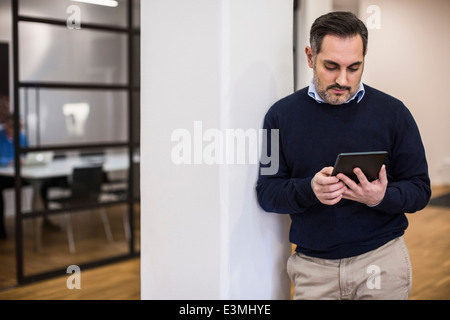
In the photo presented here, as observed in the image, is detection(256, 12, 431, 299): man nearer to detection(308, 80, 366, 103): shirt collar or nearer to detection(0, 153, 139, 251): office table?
detection(308, 80, 366, 103): shirt collar

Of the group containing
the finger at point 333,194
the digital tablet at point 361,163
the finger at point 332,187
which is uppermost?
the digital tablet at point 361,163

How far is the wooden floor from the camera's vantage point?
12.4ft

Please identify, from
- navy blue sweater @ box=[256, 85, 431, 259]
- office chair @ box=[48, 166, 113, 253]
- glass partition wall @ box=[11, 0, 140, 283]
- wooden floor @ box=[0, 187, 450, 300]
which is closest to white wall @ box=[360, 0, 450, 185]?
wooden floor @ box=[0, 187, 450, 300]

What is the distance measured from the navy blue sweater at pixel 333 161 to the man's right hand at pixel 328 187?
10 centimetres

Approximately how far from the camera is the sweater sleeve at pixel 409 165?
1561 mm

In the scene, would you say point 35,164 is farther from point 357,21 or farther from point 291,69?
point 357,21

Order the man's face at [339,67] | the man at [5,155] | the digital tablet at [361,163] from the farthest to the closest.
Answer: the man at [5,155] → the man's face at [339,67] → the digital tablet at [361,163]

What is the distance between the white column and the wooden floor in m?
2.17

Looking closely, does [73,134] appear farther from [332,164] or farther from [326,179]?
[326,179]

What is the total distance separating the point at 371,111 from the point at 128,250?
3808mm

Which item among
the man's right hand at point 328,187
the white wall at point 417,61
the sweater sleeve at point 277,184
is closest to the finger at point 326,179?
the man's right hand at point 328,187

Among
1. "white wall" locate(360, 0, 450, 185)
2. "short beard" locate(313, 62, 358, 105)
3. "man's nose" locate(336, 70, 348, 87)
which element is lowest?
"short beard" locate(313, 62, 358, 105)

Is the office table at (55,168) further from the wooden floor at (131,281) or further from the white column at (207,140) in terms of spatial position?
the white column at (207,140)

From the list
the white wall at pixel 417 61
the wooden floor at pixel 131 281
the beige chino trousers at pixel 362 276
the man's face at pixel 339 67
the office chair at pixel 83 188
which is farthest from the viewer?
the office chair at pixel 83 188
